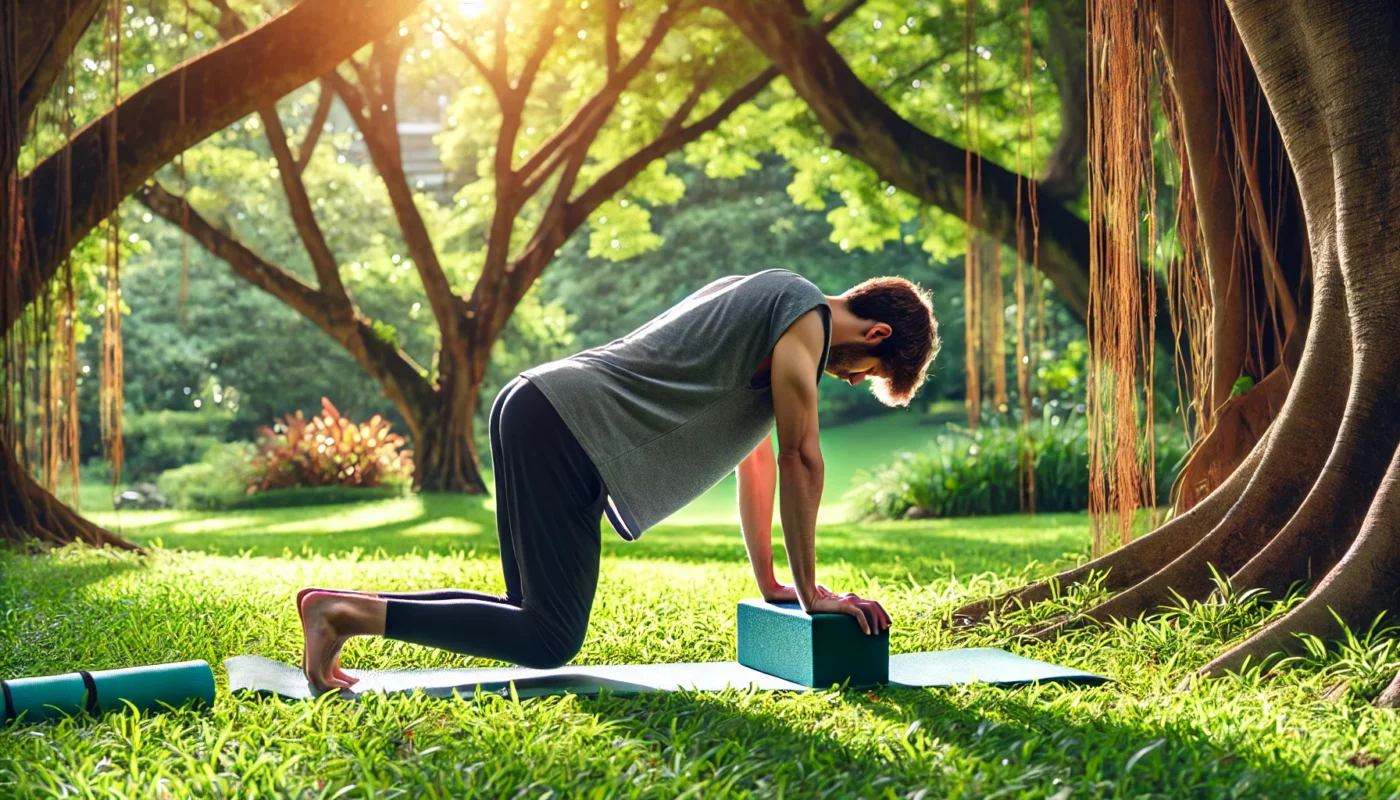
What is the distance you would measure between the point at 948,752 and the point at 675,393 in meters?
1.15

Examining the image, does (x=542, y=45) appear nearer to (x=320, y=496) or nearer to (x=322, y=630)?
(x=320, y=496)

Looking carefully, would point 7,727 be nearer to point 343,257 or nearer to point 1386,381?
point 1386,381

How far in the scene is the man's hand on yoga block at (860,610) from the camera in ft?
10.9

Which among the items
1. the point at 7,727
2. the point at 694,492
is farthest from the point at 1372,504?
the point at 7,727

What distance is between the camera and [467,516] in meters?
11.9

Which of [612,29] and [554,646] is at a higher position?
[612,29]

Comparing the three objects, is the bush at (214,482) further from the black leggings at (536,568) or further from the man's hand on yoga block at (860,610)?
the man's hand on yoga block at (860,610)

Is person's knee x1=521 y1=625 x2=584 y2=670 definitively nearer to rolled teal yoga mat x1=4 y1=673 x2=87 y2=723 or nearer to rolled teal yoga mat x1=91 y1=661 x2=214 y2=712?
rolled teal yoga mat x1=91 y1=661 x2=214 y2=712

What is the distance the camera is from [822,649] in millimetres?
3334

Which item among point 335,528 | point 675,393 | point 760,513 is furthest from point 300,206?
point 675,393

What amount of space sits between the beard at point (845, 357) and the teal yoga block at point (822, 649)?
0.66m

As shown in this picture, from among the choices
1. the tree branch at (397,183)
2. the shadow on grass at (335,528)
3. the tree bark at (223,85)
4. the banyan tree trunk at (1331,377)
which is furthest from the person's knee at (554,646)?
the tree branch at (397,183)

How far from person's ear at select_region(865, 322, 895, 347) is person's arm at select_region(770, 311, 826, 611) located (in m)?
0.19

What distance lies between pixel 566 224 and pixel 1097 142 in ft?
29.1
